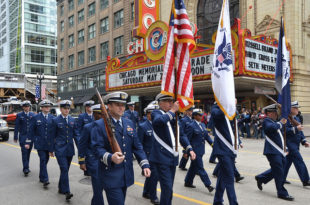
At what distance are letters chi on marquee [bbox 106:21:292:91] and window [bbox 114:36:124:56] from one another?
24.0 feet

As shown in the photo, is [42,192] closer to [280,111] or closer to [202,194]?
[202,194]

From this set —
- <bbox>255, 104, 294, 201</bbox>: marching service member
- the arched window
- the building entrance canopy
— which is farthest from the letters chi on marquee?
<bbox>255, 104, 294, 201</bbox>: marching service member

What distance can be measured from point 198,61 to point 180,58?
1352cm

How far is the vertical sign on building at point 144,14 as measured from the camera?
24031mm

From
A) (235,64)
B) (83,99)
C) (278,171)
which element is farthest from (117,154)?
(83,99)

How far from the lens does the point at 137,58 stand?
22.8m

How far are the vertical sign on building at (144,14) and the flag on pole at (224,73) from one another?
62.6 ft

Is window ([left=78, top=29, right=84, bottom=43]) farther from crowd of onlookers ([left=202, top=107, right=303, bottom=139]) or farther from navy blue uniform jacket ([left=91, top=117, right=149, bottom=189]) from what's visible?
navy blue uniform jacket ([left=91, top=117, right=149, bottom=189])

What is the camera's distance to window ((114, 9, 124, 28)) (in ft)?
107

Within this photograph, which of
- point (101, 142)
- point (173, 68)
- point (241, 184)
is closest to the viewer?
point (101, 142)

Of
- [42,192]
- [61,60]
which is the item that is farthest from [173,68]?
[61,60]

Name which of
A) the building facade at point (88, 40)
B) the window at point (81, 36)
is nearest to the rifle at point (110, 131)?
the building facade at point (88, 40)

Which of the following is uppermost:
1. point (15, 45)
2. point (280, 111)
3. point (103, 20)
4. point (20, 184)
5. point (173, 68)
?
point (15, 45)

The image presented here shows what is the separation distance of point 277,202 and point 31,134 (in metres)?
5.77
